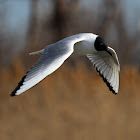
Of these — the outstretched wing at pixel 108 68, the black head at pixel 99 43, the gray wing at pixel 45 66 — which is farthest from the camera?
the outstretched wing at pixel 108 68

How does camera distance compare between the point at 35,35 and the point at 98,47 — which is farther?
the point at 35,35

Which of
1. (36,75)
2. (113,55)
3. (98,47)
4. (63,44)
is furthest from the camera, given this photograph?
(113,55)

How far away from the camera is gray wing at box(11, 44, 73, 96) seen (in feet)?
5.76

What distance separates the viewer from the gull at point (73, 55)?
1.82 metres

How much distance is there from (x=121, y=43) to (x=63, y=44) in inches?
85.4

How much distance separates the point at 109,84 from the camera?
256cm

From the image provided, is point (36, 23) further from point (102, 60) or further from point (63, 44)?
point (63, 44)

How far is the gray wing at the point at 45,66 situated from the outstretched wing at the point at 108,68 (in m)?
0.51

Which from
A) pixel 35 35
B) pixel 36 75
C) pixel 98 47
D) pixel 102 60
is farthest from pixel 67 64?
pixel 36 75

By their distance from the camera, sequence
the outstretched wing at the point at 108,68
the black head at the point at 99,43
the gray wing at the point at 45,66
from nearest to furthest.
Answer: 1. the gray wing at the point at 45,66
2. the black head at the point at 99,43
3. the outstretched wing at the point at 108,68

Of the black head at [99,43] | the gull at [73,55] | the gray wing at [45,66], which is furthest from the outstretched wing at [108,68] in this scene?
the gray wing at [45,66]

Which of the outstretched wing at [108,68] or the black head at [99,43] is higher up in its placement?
the black head at [99,43]

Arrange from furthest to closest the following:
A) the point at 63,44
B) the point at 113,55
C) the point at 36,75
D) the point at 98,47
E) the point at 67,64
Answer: the point at 67,64
the point at 113,55
the point at 98,47
the point at 63,44
the point at 36,75

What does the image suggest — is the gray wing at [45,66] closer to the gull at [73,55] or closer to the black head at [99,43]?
the gull at [73,55]
